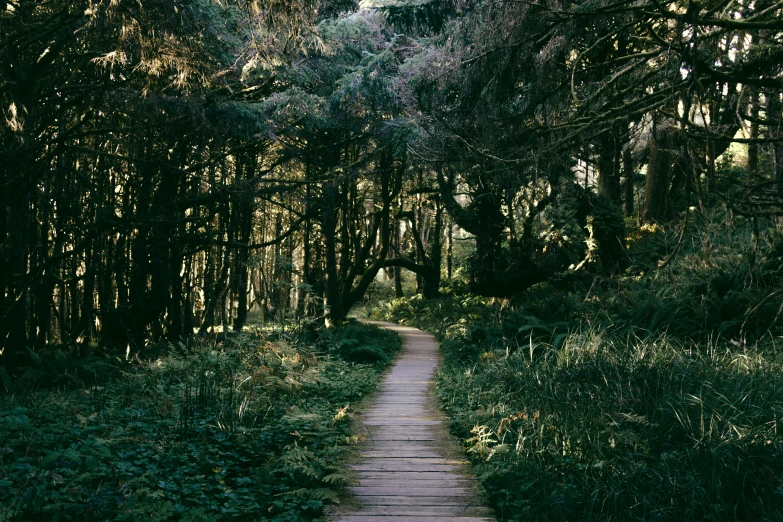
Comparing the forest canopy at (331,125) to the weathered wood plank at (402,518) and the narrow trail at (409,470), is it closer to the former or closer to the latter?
the narrow trail at (409,470)

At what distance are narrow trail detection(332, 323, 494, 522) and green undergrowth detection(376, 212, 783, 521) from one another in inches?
8.4

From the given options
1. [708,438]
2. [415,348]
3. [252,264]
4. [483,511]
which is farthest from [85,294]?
[708,438]

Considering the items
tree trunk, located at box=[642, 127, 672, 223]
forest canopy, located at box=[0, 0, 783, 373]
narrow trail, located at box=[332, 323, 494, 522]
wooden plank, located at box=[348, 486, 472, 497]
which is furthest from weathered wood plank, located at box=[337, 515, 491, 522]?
tree trunk, located at box=[642, 127, 672, 223]

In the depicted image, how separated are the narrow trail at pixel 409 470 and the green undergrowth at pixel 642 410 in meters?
0.21

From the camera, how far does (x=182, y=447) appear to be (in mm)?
5434

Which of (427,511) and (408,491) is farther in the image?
(408,491)

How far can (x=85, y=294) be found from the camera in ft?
48.7

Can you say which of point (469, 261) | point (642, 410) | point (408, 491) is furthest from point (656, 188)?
point (408, 491)

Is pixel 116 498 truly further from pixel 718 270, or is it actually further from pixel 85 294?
pixel 85 294

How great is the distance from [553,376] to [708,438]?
2.33 metres

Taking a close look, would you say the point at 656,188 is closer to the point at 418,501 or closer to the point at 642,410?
the point at 642,410

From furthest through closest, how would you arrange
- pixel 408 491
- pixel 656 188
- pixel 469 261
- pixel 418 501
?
pixel 656 188
pixel 469 261
pixel 408 491
pixel 418 501

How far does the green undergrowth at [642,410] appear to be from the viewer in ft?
13.3

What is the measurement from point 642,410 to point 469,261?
12173 millimetres
